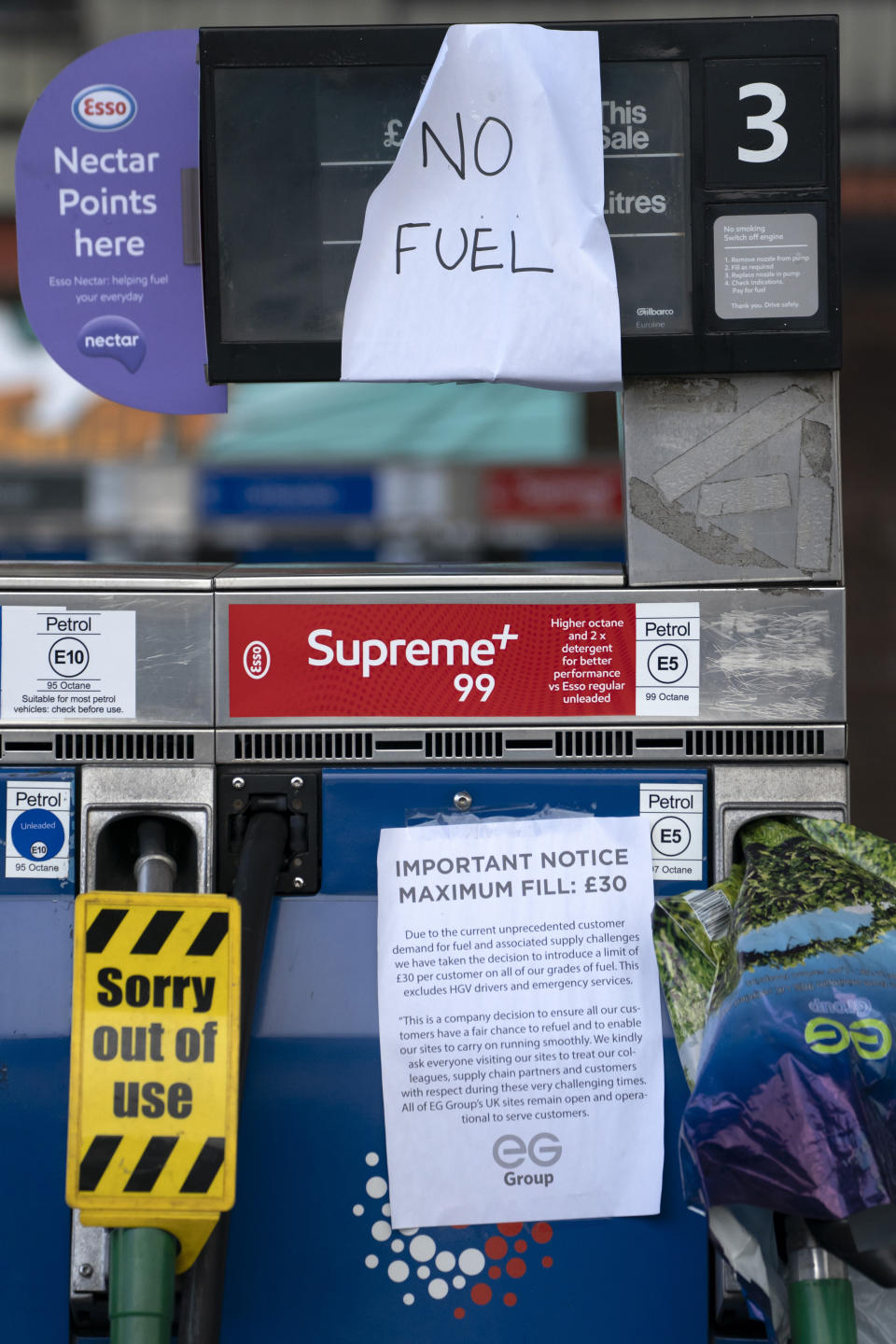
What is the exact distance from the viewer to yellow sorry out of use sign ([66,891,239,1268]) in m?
1.40

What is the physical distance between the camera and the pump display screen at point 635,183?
5.54ft

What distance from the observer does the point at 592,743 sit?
1771mm

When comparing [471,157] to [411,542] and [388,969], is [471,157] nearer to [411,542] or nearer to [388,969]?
[388,969]

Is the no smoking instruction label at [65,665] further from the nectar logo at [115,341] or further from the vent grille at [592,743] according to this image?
the vent grille at [592,743]

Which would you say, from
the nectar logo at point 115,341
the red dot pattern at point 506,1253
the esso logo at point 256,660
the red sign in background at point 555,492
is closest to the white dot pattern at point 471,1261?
A: the red dot pattern at point 506,1253

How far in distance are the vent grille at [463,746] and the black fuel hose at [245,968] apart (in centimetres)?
22

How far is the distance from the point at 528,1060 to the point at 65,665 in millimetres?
786

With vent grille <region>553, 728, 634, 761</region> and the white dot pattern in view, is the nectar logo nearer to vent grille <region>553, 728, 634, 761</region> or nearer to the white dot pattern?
vent grille <region>553, 728, 634, 761</region>

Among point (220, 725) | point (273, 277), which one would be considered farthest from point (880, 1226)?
point (273, 277)

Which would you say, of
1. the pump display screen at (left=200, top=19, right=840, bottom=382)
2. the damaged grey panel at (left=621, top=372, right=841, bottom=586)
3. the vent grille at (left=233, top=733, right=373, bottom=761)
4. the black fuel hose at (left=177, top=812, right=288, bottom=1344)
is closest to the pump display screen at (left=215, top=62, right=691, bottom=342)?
the pump display screen at (left=200, top=19, right=840, bottom=382)

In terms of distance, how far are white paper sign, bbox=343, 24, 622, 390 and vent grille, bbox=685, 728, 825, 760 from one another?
469mm

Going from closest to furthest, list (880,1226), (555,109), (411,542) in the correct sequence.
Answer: (880,1226), (555,109), (411,542)

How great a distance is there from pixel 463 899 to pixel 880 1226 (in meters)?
0.62

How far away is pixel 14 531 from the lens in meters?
4.57
